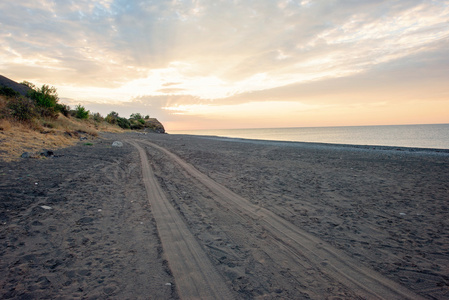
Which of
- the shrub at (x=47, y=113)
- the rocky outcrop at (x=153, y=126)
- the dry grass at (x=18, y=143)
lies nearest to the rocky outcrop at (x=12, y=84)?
the shrub at (x=47, y=113)

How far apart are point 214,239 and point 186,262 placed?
0.90 m

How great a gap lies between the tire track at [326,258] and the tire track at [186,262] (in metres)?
1.46

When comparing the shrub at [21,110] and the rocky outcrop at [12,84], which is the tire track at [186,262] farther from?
the rocky outcrop at [12,84]

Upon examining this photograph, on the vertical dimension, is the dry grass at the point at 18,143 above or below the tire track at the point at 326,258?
above

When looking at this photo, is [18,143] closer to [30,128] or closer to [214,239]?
[30,128]

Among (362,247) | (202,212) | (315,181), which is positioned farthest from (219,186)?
(362,247)

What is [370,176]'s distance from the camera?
10.4 m

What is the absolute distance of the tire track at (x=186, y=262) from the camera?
9.32 ft

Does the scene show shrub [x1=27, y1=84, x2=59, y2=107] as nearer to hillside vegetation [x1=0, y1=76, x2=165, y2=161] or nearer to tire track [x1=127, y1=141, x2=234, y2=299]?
hillside vegetation [x1=0, y1=76, x2=165, y2=161]

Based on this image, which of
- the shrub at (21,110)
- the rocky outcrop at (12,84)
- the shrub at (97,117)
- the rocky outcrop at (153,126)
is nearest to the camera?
the shrub at (21,110)

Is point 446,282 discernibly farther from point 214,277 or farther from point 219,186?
point 219,186

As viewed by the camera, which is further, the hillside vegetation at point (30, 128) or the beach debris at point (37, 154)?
the hillside vegetation at point (30, 128)

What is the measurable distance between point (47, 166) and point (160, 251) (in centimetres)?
809

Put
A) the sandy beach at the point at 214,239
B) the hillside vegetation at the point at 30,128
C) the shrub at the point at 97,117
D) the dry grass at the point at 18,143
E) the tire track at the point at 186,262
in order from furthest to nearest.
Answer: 1. the shrub at the point at 97,117
2. the hillside vegetation at the point at 30,128
3. the dry grass at the point at 18,143
4. the sandy beach at the point at 214,239
5. the tire track at the point at 186,262
